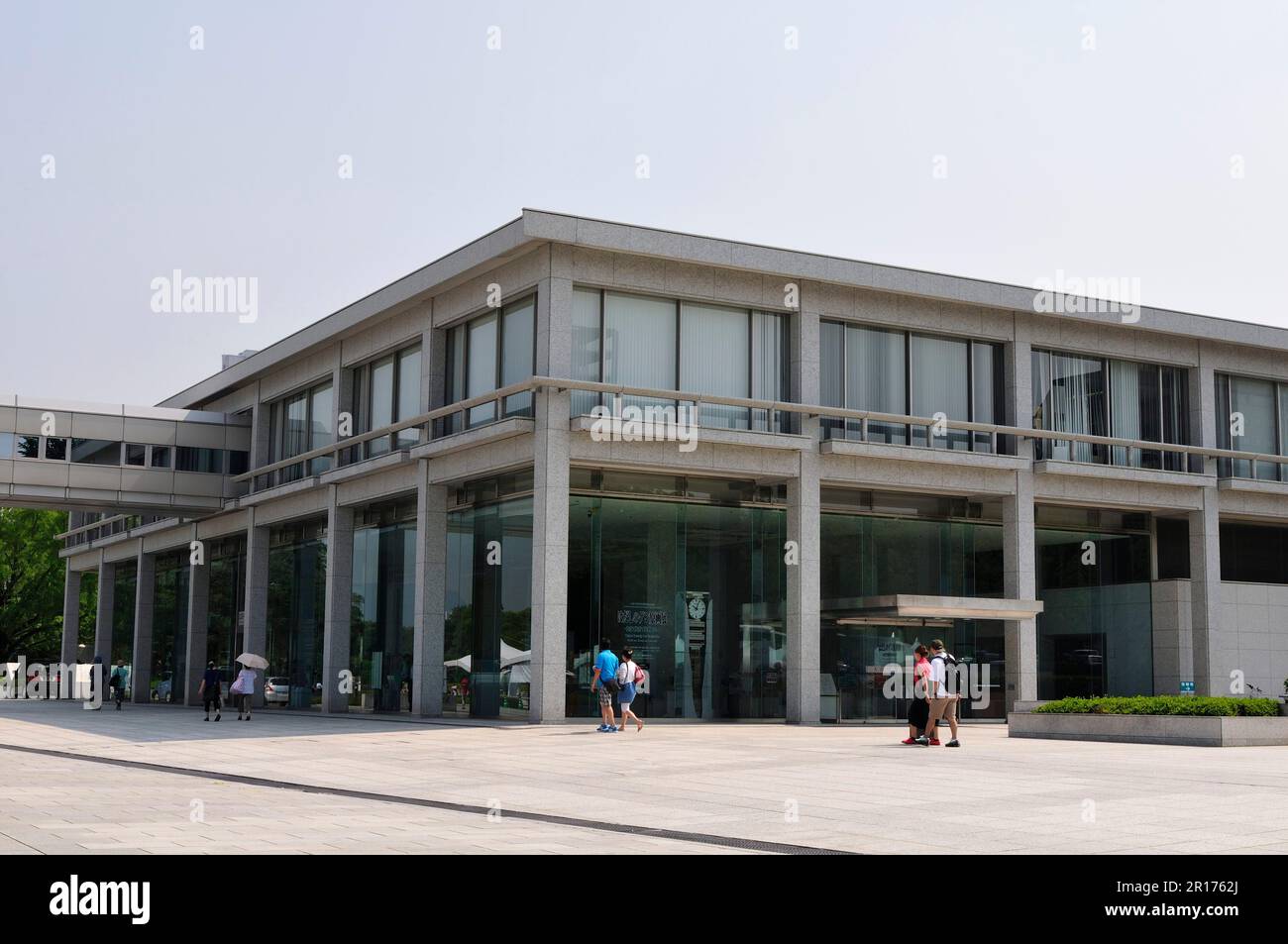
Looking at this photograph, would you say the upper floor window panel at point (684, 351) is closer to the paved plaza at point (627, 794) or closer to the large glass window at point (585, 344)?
the large glass window at point (585, 344)

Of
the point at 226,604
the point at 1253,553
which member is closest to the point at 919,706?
the point at 1253,553

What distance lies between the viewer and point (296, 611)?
44281 millimetres

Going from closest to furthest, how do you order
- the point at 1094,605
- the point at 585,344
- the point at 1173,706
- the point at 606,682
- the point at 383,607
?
the point at 1173,706, the point at 606,682, the point at 585,344, the point at 383,607, the point at 1094,605

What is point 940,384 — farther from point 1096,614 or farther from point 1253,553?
point 1253,553

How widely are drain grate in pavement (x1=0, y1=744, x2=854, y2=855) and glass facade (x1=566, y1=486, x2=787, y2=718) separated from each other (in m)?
13.0

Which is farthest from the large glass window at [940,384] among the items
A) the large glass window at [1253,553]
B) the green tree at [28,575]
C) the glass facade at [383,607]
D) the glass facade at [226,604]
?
the green tree at [28,575]

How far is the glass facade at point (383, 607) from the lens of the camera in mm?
38281

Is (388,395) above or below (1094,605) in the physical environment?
above

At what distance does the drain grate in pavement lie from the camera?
11297mm

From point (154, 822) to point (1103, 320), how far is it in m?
32.7

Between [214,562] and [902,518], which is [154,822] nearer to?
[902,518]

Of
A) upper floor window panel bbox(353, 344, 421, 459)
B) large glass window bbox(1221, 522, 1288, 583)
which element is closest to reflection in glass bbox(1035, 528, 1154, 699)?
large glass window bbox(1221, 522, 1288, 583)

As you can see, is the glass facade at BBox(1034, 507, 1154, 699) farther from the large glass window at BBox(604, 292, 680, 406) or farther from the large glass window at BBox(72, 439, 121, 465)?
the large glass window at BBox(72, 439, 121, 465)

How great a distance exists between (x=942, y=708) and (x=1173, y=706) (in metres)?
4.67
